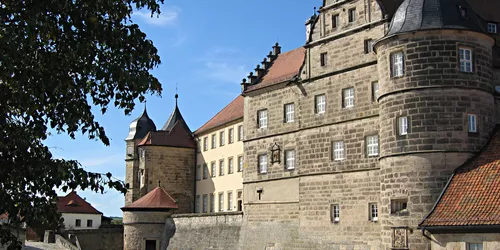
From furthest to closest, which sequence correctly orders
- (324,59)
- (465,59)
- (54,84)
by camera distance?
1. (324,59)
2. (465,59)
3. (54,84)

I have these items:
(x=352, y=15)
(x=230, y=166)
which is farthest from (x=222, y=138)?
(x=352, y=15)

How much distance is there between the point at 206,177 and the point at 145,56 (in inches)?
1483

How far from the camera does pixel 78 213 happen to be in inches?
2122

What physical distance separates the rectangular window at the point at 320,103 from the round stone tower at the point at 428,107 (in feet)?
18.5

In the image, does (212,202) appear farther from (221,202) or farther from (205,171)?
(205,171)

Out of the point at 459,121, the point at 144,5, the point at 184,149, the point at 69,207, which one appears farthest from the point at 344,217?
the point at 69,207

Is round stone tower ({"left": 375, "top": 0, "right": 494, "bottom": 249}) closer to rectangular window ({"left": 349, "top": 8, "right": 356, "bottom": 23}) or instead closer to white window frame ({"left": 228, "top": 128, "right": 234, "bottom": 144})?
rectangular window ({"left": 349, "top": 8, "right": 356, "bottom": 23})

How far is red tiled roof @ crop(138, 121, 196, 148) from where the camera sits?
157ft

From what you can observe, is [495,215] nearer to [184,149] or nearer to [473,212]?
[473,212]

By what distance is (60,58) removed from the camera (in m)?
9.61

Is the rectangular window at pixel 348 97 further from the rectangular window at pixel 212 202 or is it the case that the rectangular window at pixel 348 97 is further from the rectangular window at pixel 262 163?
the rectangular window at pixel 212 202

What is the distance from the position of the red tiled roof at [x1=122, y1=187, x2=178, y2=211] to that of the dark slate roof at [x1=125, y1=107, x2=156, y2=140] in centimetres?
1020

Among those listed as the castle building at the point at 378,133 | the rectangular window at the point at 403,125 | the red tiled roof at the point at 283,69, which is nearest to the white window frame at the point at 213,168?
the castle building at the point at 378,133

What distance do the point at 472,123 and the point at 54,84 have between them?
56.1ft
